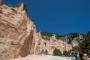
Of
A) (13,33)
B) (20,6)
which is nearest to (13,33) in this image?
(13,33)

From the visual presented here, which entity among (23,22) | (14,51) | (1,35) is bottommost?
(14,51)

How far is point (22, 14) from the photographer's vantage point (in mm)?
24062

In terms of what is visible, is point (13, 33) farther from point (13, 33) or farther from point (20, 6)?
point (20, 6)

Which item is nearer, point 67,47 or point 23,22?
point 23,22

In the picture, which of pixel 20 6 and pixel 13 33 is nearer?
pixel 13 33

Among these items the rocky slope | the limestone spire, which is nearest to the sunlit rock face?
the rocky slope

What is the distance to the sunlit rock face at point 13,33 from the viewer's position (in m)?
20.4

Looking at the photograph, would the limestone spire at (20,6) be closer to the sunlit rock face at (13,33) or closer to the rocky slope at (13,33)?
the rocky slope at (13,33)

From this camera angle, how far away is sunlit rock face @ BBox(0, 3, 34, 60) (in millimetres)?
20441

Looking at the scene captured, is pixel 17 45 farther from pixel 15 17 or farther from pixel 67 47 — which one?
pixel 67 47

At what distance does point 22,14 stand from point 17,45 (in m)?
3.76

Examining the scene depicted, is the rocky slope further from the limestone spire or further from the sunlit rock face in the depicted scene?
the limestone spire

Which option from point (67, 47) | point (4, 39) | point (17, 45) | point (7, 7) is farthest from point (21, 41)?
point (67, 47)

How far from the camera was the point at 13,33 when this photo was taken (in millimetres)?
21578
